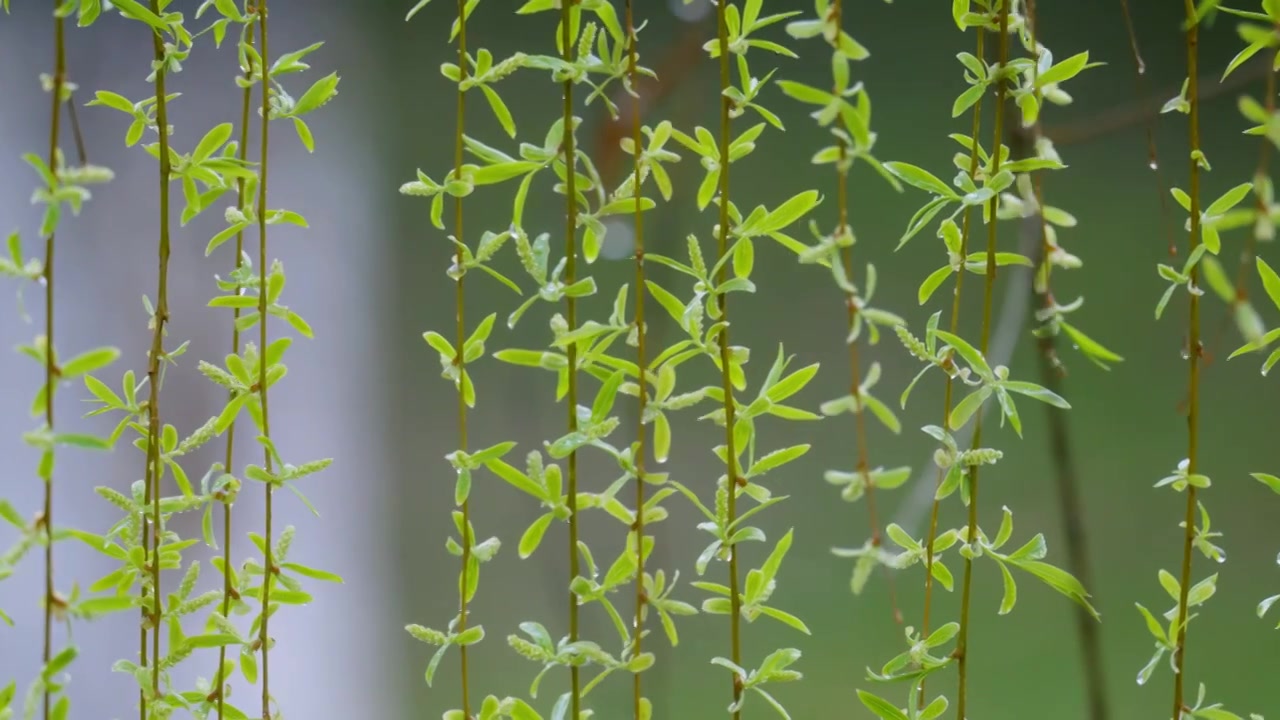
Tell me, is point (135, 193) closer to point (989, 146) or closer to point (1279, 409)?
point (989, 146)

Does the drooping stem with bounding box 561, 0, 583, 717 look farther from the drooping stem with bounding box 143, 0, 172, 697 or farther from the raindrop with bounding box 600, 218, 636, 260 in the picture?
the raindrop with bounding box 600, 218, 636, 260

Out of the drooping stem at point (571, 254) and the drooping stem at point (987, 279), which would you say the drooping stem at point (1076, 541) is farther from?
the drooping stem at point (571, 254)

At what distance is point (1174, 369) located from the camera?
0.88 meters

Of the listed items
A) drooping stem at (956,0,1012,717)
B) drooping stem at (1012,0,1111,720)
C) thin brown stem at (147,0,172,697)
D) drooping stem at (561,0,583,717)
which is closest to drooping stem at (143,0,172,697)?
thin brown stem at (147,0,172,697)

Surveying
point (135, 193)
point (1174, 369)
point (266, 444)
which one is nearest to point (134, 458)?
point (135, 193)

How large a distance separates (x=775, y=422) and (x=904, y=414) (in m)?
0.13

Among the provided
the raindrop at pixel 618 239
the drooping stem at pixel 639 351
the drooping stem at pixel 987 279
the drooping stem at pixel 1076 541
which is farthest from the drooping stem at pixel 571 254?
the drooping stem at pixel 1076 541

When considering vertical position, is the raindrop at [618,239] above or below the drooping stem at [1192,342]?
above

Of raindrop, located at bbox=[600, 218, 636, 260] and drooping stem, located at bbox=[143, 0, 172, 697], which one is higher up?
raindrop, located at bbox=[600, 218, 636, 260]

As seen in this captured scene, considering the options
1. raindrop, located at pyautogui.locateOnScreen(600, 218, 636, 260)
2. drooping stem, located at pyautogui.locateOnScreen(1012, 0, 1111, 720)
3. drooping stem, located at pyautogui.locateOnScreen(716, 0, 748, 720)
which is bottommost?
drooping stem, located at pyautogui.locateOnScreen(1012, 0, 1111, 720)

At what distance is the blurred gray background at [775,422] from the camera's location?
0.86 m

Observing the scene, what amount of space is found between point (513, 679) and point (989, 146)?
697 mm

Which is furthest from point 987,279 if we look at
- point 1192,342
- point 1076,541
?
point 1076,541

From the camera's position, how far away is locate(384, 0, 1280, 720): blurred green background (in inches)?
33.8
